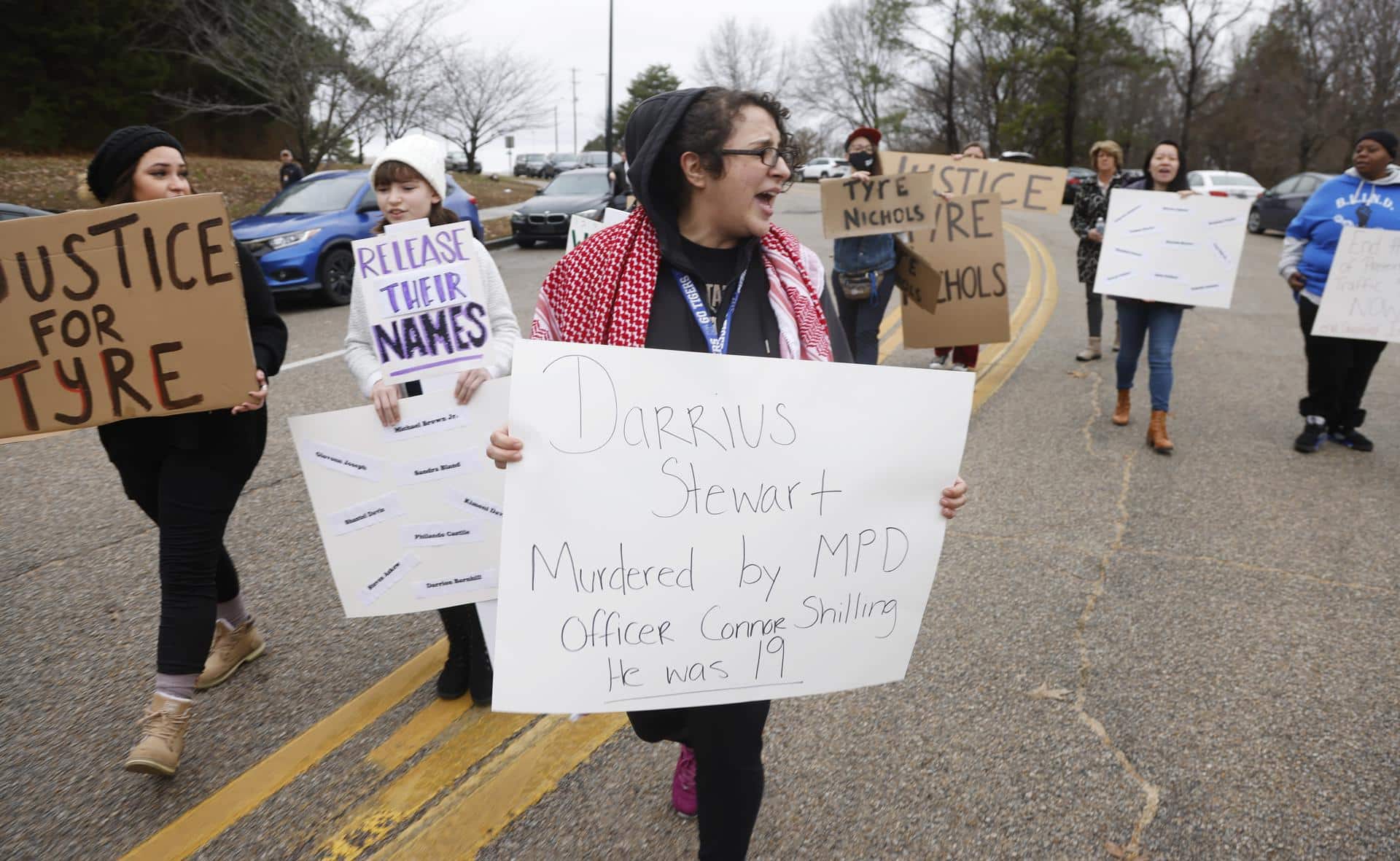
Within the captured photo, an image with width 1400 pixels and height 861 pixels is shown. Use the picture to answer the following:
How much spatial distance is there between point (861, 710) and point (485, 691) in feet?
4.05

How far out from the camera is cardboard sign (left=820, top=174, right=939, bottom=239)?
5430 millimetres

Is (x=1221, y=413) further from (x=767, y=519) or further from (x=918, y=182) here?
(x=767, y=519)

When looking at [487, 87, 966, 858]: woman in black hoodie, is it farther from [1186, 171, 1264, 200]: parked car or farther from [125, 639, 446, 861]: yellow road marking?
[1186, 171, 1264, 200]: parked car

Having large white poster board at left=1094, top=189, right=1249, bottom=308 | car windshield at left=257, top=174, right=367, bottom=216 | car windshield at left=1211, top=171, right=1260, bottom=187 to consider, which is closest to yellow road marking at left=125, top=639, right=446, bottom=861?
large white poster board at left=1094, top=189, right=1249, bottom=308

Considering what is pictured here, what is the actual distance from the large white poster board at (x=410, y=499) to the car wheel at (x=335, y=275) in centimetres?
857

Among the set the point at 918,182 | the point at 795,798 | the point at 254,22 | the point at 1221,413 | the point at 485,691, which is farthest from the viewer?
the point at 254,22

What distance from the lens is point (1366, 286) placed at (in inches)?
194

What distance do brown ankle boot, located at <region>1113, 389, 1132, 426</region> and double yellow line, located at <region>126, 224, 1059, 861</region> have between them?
4.41 metres

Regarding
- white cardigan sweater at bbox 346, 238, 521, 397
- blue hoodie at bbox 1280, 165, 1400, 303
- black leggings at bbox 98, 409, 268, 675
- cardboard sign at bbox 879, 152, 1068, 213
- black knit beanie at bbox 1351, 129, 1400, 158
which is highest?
black knit beanie at bbox 1351, 129, 1400, 158

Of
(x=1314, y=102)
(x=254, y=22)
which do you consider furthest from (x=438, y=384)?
(x=1314, y=102)

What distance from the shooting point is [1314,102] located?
3042 cm

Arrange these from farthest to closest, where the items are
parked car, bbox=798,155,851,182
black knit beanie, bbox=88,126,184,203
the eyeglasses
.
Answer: parked car, bbox=798,155,851,182 → black knit beanie, bbox=88,126,184,203 → the eyeglasses

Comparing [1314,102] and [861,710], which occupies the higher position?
[1314,102]

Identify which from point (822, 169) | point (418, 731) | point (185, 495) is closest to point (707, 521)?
point (418, 731)
